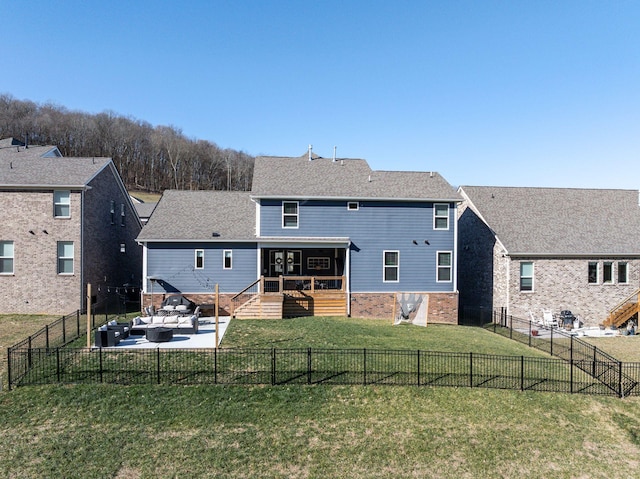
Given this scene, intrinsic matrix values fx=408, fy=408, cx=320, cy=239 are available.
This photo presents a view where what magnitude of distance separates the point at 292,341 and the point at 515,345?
8.89 m

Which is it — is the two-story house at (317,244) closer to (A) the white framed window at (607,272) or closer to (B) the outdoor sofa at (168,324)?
(B) the outdoor sofa at (168,324)

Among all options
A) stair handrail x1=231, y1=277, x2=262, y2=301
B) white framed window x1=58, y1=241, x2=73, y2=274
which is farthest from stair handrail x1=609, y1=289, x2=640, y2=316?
white framed window x1=58, y1=241, x2=73, y2=274

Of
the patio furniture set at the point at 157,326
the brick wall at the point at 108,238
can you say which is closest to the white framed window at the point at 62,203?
the brick wall at the point at 108,238

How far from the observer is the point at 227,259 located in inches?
775

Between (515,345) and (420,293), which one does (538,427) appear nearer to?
(515,345)

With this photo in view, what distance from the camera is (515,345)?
16062mm

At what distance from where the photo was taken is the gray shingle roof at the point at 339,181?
20266 millimetres

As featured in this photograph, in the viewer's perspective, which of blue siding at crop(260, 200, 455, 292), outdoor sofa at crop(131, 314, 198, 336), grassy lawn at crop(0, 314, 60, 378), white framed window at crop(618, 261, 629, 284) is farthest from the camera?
white framed window at crop(618, 261, 629, 284)

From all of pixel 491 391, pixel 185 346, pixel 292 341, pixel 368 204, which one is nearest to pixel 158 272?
pixel 185 346

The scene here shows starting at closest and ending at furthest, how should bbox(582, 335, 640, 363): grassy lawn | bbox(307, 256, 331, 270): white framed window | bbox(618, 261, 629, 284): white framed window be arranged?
bbox(582, 335, 640, 363): grassy lawn < bbox(618, 261, 629, 284): white framed window < bbox(307, 256, 331, 270): white framed window

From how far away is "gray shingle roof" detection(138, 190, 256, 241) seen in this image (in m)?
19.5

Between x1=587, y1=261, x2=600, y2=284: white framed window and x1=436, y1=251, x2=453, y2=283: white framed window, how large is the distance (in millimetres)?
7783

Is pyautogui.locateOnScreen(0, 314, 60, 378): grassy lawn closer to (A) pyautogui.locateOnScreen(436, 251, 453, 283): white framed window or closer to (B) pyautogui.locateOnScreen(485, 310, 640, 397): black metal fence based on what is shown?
(B) pyautogui.locateOnScreen(485, 310, 640, 397): black metal fence

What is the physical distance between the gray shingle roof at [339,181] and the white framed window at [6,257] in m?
11.7
